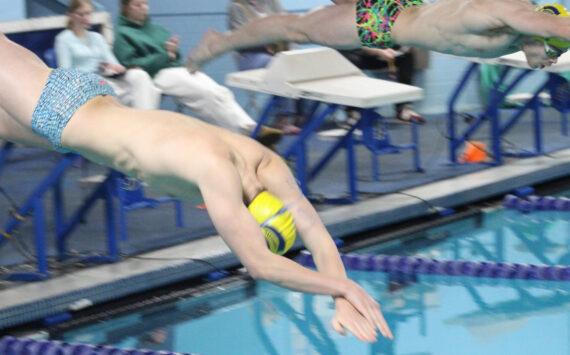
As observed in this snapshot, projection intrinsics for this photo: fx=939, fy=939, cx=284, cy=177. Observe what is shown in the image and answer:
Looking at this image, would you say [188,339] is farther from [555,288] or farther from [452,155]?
[452,155]

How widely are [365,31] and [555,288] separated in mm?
2075

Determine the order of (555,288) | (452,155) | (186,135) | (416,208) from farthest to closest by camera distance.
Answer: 1. (452,155)
2. (416,208)
3. (555,288)
4. (186,135)

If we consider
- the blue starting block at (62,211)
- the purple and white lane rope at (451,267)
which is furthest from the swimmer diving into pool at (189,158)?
the purple and white lane rope at (451,267)

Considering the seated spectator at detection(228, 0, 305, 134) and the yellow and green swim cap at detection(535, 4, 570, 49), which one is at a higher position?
the yellow and green swim cap at detection(535, 4, 570, 49)

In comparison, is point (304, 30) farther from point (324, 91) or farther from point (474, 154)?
point (474, 154)

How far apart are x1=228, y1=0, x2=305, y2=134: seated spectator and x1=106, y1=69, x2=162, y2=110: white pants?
1.13m

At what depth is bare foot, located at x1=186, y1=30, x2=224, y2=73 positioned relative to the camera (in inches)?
186

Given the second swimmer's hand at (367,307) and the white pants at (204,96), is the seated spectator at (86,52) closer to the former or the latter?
the white pants at (204,96)

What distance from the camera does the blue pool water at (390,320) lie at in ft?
15.4

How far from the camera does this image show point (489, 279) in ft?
18.4

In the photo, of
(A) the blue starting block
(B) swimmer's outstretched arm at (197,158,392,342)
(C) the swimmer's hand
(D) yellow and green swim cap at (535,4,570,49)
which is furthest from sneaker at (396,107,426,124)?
(C) the swimmer's hand

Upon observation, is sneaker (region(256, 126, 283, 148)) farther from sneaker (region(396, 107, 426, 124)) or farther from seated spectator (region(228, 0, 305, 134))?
sneaker (region(396, 107, 426, 124))

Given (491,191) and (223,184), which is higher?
(223,184)

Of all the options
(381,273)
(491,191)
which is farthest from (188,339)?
(491,191)
